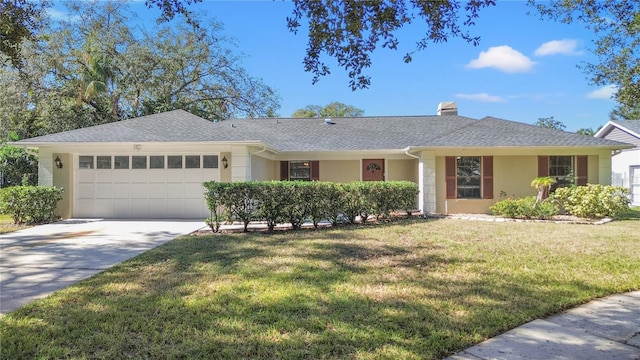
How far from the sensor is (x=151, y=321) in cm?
365

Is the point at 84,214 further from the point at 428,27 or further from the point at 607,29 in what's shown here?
the point at 607,29

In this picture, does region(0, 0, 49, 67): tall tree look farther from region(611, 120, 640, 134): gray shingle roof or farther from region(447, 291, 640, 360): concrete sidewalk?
region(611, 120, 640, 134): gray shingle roof

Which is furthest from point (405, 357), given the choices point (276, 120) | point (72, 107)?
point (72, 107)

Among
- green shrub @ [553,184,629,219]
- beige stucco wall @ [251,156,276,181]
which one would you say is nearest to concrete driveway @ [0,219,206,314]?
beige stucco wall @ [251,156,276,181]

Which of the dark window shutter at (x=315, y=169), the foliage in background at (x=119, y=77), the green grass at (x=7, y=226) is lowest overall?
the green grass at (x=7, y=226)

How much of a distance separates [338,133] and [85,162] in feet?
31.5

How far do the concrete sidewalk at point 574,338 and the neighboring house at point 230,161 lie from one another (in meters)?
9.17

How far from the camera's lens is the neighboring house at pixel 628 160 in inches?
756

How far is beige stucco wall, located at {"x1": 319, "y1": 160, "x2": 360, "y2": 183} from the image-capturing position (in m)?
15.5

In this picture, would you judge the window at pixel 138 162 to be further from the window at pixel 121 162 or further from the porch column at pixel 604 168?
the porch column at pixel 604 168

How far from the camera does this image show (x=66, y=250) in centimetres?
724

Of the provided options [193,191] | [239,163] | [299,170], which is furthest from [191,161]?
[299,170]

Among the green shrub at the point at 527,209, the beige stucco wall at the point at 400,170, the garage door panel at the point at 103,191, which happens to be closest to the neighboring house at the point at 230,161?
the garage door panel at the point at 103,191

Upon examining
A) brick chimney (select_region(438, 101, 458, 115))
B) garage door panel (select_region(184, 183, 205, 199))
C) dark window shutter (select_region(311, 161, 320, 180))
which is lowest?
garage door panel (select_region(184, 183, 205, 199))
